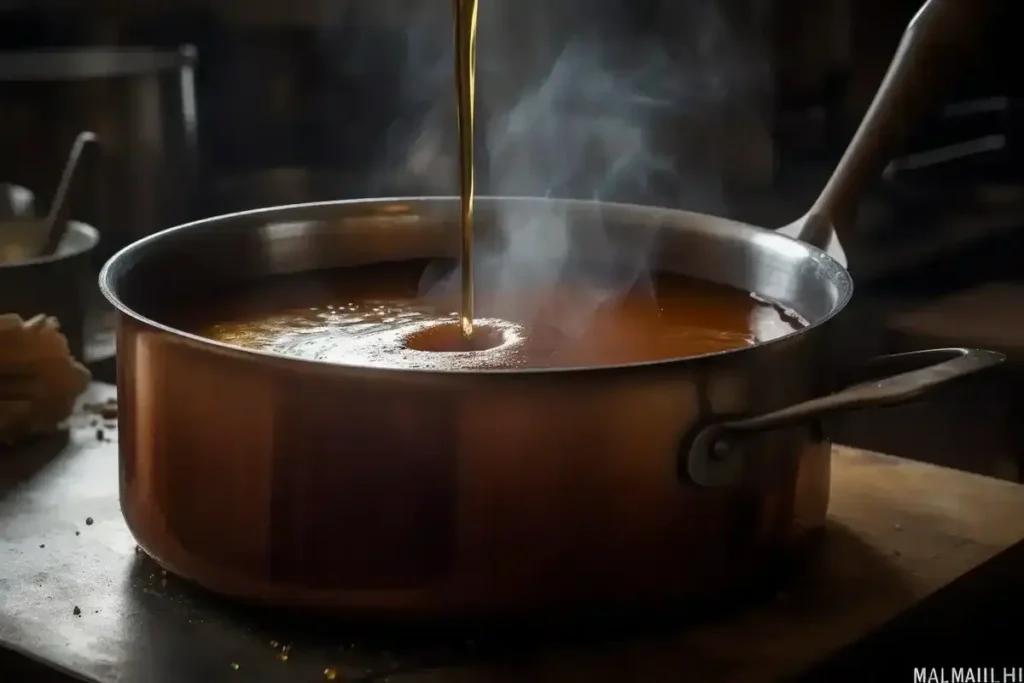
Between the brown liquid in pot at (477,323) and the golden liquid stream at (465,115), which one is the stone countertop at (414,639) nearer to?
the brown liquid in pot at (477,323)

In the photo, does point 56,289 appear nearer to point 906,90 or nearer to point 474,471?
point 474,471

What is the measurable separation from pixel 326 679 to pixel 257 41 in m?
1.12

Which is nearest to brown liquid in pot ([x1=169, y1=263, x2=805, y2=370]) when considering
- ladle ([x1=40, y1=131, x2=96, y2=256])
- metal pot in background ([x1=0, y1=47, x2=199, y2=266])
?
ladle ([x1=40, y1=131, x2=96, y2=256])

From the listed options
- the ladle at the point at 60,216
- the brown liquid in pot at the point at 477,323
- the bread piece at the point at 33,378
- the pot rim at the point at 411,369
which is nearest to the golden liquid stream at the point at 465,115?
the brown liquid in pot at the point at 477,323

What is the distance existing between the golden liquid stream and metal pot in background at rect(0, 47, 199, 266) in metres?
0.57

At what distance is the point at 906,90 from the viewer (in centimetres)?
84

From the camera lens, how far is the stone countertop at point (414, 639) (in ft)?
2.07

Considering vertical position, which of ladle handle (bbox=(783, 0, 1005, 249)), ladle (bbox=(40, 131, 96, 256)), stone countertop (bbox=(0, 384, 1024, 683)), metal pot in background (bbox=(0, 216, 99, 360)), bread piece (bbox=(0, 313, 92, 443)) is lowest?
stone countertop (bbox=(0, 384, 1024, 683))

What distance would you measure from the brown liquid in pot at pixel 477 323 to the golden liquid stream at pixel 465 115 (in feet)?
0.10

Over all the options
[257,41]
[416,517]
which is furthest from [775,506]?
[257,41]

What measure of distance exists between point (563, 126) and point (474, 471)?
0.71m

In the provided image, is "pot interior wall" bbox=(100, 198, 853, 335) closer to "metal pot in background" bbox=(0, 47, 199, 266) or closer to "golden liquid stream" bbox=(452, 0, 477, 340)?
"golden liquid stream" bbox=(452, 0, 477, 340)

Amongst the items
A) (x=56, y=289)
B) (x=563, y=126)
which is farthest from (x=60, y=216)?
(x=563, y=126)

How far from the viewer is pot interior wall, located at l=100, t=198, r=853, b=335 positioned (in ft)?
2.84
